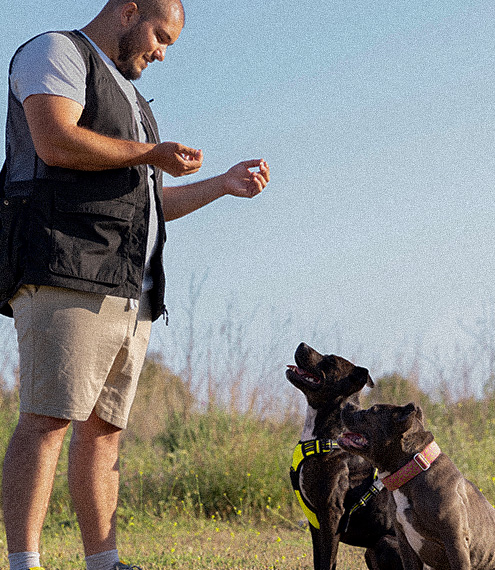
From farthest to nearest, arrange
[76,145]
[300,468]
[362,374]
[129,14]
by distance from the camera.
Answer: [362,374] < [300,468] < [129,14] < [76,145]

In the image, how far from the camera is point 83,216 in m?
2.88

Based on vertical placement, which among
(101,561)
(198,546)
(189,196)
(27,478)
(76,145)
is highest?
(76,145)

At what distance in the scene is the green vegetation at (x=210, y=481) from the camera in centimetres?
521

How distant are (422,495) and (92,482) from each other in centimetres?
149

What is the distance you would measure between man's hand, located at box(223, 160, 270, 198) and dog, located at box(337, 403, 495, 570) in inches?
46.9

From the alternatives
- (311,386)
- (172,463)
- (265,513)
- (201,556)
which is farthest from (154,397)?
(311,386)

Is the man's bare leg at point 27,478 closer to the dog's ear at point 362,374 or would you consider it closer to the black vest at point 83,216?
the black vest at point 83,216

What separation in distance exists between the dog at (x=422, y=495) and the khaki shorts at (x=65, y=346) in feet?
3.97

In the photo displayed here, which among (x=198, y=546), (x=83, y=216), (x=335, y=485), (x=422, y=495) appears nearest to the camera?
→ (x=83, y=216)

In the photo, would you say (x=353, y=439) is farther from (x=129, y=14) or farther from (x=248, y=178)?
(x=129, y=14)

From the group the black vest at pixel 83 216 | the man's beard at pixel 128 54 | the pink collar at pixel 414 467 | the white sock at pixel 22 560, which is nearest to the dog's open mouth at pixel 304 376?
the pink collar at pixel 414 467

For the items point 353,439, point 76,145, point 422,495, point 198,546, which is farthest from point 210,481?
point 76,145

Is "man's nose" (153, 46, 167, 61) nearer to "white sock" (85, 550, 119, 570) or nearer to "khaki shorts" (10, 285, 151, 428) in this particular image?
"khaki shorts" (10, 285, 151, 428)

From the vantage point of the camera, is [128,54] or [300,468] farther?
[300,468]
